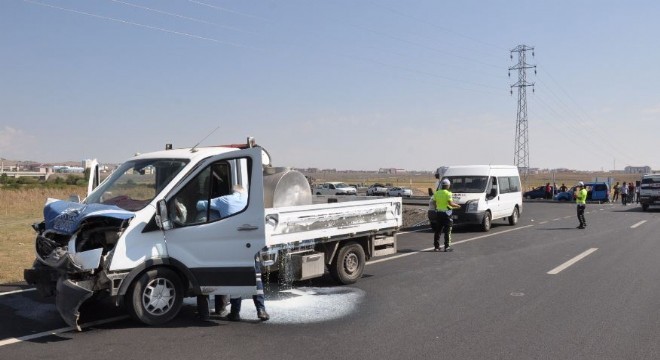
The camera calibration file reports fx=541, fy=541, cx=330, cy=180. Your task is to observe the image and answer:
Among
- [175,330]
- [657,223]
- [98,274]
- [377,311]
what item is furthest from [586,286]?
[657,223]

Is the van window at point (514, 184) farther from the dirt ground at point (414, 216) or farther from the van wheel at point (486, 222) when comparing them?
the dirt ground at point (414, 216)

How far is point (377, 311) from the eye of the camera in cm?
729

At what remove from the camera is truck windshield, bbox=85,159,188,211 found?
6777 millimetres

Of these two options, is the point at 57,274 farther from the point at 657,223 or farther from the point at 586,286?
the point at 657,223

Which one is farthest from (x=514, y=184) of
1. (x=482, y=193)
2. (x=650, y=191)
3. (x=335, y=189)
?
(x=335, y=189)

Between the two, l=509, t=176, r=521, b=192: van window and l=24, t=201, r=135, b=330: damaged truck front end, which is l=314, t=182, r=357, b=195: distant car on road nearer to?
l=509, t=176, r=521, b=192: van window

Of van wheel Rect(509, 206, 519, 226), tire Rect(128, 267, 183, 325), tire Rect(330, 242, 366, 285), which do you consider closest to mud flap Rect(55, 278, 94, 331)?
tire Rect(128, 267, 183, 325)

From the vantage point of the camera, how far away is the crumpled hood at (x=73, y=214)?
6059 mm

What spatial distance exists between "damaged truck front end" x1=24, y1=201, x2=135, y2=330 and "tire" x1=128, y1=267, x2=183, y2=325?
35cm

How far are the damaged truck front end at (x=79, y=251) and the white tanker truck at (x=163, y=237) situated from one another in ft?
0.04

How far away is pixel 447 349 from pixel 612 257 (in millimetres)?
8505

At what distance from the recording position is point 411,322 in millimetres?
6691

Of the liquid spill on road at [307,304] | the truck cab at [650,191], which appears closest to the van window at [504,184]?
the liquid spill on road at [307,304]

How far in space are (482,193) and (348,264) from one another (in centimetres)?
1074
